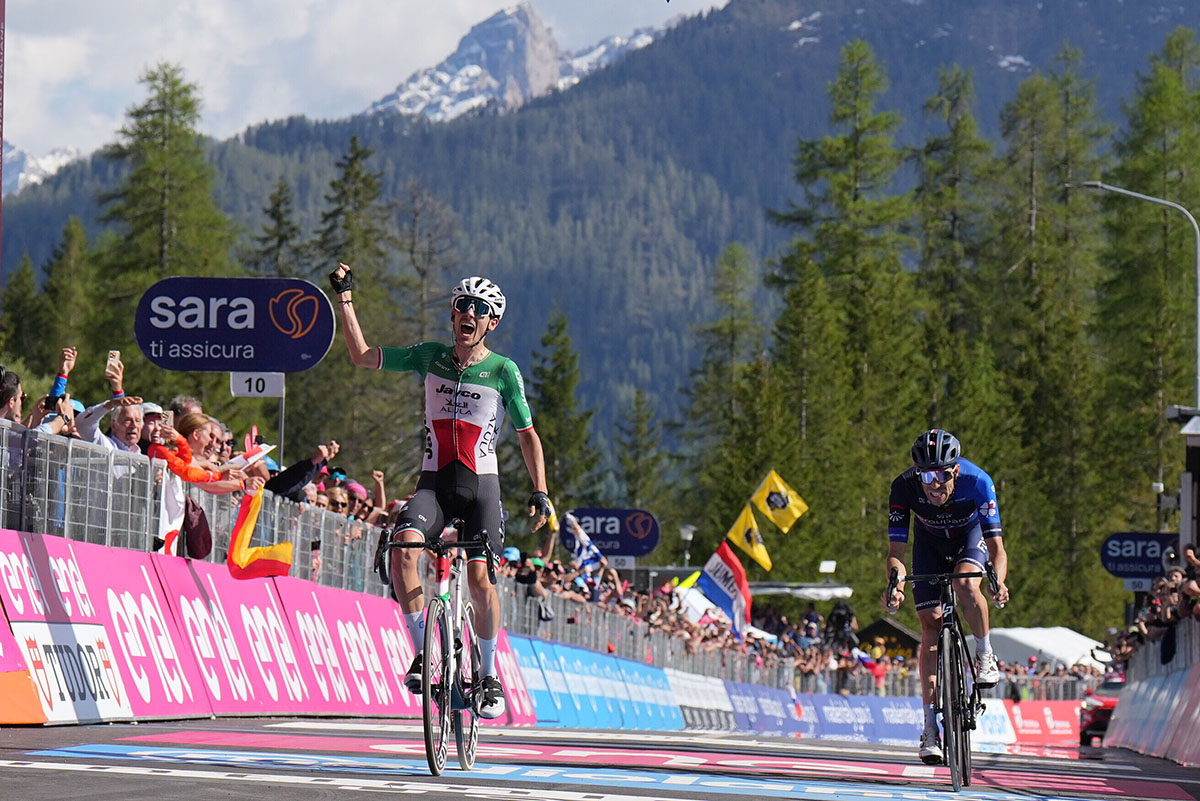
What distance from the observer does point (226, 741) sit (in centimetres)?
1068

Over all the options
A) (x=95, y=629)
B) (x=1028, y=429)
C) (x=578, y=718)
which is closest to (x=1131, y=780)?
(x=95, y=629)

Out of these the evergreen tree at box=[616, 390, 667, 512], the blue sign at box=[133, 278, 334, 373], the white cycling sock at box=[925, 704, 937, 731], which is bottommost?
the white cycling sock at box=[925, 704, 937, 731]

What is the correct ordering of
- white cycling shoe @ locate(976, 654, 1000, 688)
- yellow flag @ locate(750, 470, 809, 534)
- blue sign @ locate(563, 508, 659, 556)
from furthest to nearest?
yellow flag @ locate(750, 470, 809, 534), blue sign @ locate(563, 508, 659, 556), white cycling shoe @ locate(976, 654, 1000, 688)

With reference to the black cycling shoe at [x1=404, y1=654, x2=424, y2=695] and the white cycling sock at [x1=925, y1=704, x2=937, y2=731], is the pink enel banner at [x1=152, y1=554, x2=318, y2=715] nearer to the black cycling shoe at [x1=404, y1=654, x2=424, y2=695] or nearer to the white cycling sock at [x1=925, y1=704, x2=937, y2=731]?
the black cycling shoe at [x1=404, y1=654, x2=424, y2=695]

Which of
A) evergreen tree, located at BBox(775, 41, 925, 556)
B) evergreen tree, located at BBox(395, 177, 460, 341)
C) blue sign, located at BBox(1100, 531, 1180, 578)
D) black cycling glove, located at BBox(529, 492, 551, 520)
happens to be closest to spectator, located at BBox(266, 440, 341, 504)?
black cycling glove, located at BBox(529, 492, 551, 520)

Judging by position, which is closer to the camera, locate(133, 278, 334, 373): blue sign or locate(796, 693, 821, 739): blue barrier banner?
locate(133, 278, 334, 373): blue sign

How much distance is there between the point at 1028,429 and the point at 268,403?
35.1 meters

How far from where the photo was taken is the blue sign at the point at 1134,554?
45719 mm

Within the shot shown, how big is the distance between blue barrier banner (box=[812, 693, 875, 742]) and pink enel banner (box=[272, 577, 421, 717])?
28044 mm

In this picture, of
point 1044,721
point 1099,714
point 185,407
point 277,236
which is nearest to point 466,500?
point 185,407

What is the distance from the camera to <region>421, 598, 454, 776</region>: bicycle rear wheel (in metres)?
9.23

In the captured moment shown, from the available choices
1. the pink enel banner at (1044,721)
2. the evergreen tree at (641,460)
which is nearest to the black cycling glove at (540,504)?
the pink enel banner at (1044,721)

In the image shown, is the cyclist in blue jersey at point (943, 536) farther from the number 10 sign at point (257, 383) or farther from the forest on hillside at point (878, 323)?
the forest on hillside at point (878, 323)

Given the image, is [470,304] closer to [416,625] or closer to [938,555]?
[416,625]
